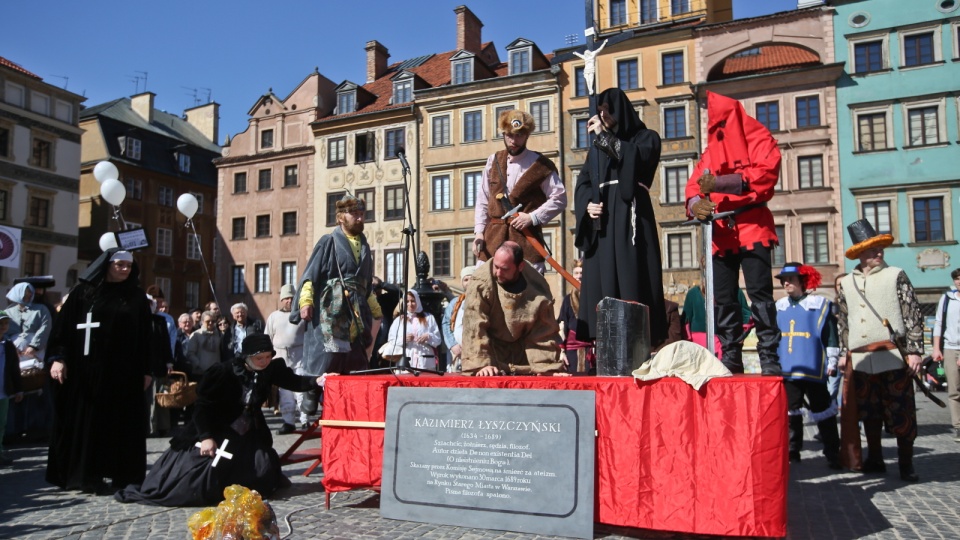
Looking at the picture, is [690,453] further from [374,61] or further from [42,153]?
[374,61]

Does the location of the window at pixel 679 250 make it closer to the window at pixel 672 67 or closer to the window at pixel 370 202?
the window at pixel 672 67

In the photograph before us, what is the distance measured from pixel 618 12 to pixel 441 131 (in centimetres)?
1012

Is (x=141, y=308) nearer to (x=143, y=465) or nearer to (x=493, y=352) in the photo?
(x=143, y=465)

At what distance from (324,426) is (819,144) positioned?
99.2 feet

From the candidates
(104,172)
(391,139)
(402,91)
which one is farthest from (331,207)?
(104,172)

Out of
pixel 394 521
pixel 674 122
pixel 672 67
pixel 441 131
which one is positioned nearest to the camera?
pixel 394 521

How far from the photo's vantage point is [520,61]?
36.9 metres

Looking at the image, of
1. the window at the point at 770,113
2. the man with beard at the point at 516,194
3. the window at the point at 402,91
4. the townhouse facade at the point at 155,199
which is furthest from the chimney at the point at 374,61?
the man with beard at the point at 516,194

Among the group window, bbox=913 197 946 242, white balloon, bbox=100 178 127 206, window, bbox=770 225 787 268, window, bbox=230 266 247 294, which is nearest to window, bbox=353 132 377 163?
window, bbox=230 266 247 294

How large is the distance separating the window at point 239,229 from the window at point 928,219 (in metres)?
33.2

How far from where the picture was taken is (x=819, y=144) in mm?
30719

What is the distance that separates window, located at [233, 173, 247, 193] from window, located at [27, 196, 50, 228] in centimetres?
961

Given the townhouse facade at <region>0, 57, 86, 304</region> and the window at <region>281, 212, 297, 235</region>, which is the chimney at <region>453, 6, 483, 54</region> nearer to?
the window at <region>281, 212, 297, 235</region>

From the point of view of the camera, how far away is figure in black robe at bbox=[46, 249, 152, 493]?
5.95 meters
